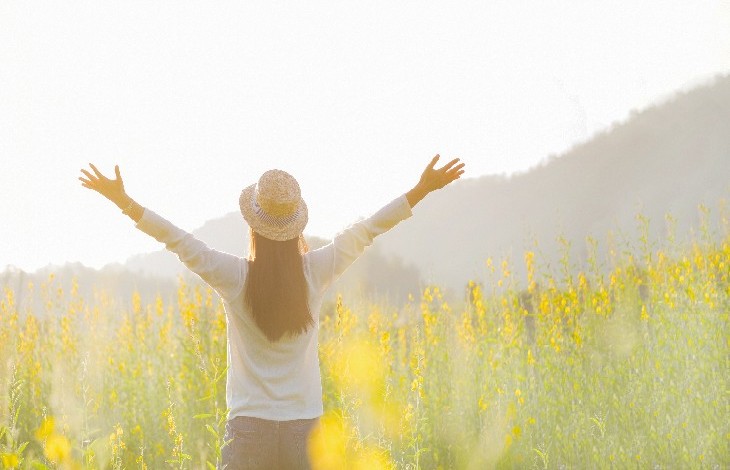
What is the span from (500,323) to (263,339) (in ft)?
12.1

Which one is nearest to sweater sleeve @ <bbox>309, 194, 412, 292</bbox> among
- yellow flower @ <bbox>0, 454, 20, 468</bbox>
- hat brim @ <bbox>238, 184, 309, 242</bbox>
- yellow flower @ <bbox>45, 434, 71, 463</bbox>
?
hat brim @ <bbox>238, 184, 309, 242</bbox>

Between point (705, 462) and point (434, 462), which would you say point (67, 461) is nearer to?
point (434, 462)

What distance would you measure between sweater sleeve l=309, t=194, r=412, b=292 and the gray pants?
1.66ft

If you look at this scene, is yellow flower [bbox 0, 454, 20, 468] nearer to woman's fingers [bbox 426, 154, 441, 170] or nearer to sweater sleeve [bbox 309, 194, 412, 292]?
sweater sleeve [bbox 309, 194, 412, 292]

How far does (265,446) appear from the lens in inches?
94.7

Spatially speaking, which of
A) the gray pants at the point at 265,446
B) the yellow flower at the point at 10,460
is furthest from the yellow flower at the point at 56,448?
the gray pants at the point at 265,446

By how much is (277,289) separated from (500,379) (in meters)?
3.36

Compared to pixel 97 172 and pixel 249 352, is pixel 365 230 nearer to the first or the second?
pixel 249 352

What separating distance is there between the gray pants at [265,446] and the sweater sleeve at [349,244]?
0.51 metres

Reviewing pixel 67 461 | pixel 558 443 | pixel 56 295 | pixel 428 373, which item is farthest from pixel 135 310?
pixel 67 461

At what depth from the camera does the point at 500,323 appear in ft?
19.2

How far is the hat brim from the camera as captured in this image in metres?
2.50

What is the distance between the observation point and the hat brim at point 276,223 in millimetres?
2502

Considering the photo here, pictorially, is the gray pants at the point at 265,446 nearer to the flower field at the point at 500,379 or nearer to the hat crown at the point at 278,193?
the hat crown at the point at 278,193
